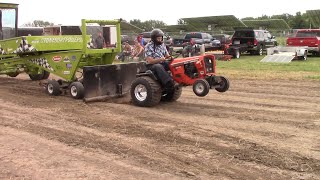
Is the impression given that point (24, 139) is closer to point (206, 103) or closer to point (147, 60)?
point (147, 60)

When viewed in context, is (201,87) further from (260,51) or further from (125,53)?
(260,51)

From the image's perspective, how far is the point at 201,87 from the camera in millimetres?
7691

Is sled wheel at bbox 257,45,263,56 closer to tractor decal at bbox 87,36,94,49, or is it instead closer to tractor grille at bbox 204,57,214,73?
tractor decal at bbox 87,36,94,49

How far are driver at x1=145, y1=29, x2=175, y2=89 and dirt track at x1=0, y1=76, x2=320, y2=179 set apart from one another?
1.96ft

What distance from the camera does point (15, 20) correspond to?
1260 cm

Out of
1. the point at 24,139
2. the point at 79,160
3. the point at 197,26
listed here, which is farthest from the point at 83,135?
the point at 197,26

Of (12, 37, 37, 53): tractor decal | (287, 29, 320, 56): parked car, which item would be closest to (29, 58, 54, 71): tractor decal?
(12, 37, 37, 53): tractor decal

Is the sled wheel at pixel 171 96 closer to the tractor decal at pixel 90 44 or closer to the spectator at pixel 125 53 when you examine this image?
the tractor decal at pixel 90 44

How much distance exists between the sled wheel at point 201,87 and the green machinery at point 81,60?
2.28m

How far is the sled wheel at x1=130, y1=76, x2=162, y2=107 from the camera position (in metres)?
8.21

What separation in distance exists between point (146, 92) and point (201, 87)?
3.99ft

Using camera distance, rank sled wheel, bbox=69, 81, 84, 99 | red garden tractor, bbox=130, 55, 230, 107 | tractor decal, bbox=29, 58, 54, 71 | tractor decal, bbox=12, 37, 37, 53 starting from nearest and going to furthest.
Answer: red garden tractor, bbox=130, 55, 230, 107, sled wheel, bbox=69, 81, 84, 99, tractor decal, bbox=29, 58, 54, 71, tractor decal, bbox=12, 37, 37, 53

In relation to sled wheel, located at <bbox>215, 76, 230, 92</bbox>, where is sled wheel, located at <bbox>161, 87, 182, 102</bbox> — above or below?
below

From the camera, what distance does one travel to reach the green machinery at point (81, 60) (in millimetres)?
9087
